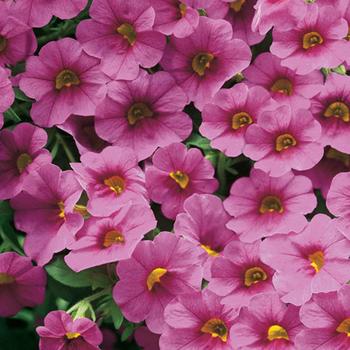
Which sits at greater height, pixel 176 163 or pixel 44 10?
pixel 44 10

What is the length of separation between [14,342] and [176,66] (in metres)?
0.60

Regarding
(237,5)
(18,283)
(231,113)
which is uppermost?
(237,5)

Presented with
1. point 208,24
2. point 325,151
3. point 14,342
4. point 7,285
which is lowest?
point 14,342

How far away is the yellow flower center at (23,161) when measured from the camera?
1150 millimetres

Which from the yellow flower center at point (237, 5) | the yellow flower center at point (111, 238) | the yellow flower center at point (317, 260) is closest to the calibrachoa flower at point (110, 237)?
the yellow flower center at point (111, 238)

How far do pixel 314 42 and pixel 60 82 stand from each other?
0.35m

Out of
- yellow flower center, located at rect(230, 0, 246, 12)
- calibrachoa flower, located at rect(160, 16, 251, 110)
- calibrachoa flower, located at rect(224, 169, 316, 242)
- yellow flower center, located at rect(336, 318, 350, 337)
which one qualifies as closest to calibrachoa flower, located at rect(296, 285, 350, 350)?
yellow flower center, located at rect(336, 318, 350, 337)

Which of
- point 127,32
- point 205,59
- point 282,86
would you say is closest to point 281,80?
point 282,86

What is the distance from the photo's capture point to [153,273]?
1.08 metres

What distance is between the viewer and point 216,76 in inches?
45.1

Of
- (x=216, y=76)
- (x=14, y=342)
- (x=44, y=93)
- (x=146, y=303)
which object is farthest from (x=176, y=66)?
(x=14, y=342)

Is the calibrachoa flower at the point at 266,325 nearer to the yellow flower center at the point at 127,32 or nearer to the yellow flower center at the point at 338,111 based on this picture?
the yellow flower center at the point at 338,111

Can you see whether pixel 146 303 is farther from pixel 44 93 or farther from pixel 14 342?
pixel 14 342

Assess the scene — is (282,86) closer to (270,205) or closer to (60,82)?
(270,205)
